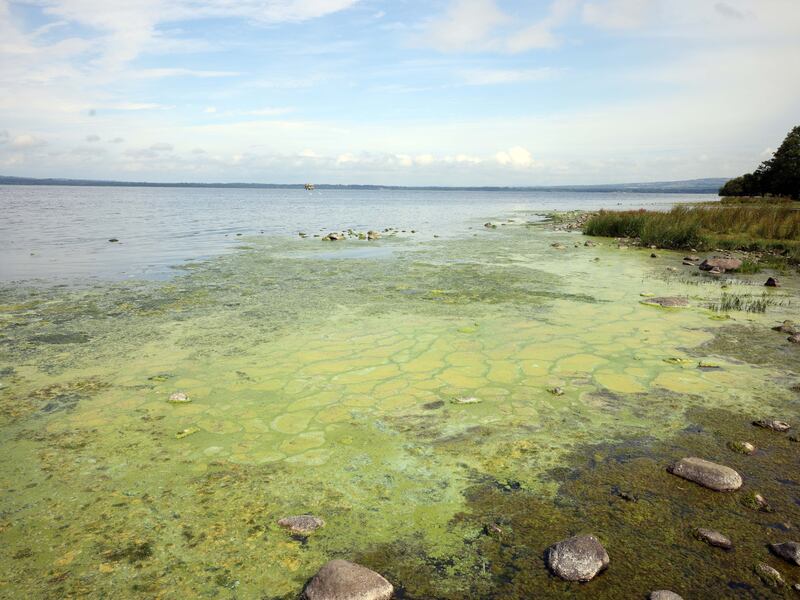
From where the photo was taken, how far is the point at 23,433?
4.25 metres

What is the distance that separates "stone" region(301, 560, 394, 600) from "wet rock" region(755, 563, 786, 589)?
1921mm

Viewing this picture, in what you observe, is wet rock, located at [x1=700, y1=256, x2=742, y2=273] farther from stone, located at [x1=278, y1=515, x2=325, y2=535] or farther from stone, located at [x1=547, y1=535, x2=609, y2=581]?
stone, located at [x1=278, y1=515, x2=325, y2=535]

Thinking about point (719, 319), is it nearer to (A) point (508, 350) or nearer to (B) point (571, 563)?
(A) point (508, 350)

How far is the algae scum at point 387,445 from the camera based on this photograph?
108 inches

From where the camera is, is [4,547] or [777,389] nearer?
[4,547]

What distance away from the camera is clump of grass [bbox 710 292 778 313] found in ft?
28.3

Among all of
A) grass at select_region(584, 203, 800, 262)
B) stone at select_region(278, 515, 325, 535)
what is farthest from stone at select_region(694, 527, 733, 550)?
grass at select_region(584, 203, 800, 262)

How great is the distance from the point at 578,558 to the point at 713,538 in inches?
34.6

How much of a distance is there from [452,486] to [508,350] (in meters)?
3.23

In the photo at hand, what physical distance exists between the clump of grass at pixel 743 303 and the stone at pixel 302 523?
8146 mm

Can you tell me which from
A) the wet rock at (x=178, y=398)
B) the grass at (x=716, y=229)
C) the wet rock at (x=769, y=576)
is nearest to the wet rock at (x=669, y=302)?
the wet rock at (x=769, y=576)

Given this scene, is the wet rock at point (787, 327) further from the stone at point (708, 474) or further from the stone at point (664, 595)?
the stone at point (664, 595)

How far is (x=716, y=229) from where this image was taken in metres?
19.6

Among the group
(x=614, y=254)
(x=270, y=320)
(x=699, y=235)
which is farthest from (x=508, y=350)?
(x=699, y=235)
